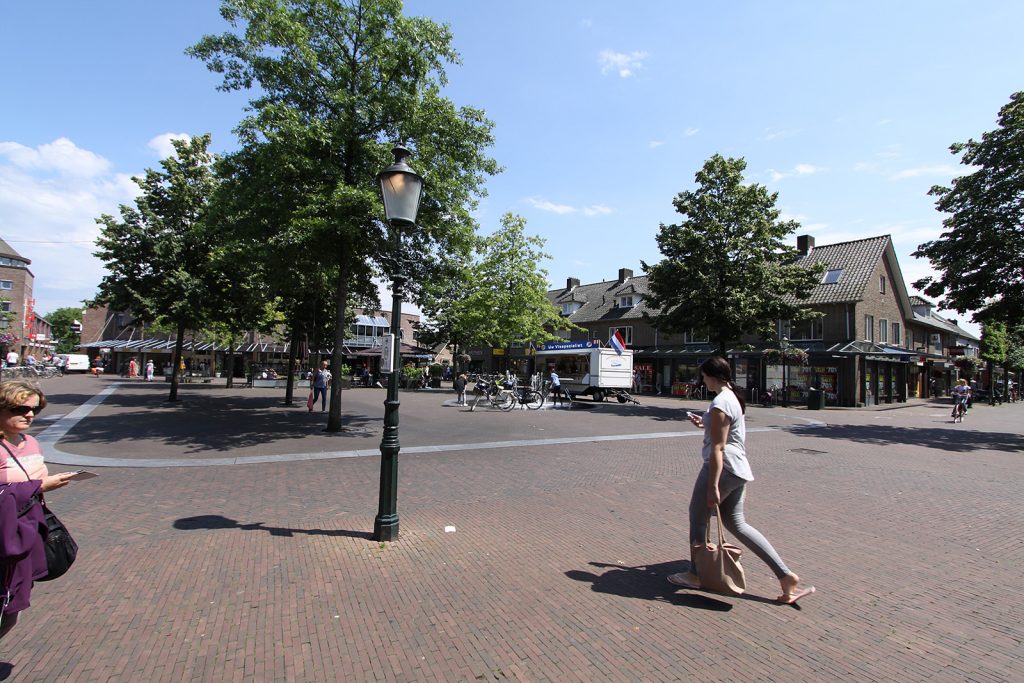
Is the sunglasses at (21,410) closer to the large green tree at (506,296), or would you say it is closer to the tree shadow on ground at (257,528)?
the tree shadow on ground at (257,528)

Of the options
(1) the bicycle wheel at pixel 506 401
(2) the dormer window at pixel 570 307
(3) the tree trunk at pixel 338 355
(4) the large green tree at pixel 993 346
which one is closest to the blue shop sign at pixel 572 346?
(1) the bicycle wheel at pixel 506 401

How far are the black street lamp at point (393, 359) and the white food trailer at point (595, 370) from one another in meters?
20.1

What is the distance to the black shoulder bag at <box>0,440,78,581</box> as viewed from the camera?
2564mm

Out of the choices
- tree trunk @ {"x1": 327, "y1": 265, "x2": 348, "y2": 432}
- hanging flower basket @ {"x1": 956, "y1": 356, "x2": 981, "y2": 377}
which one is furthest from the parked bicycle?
hanging flower basket @ {"x1": 956, "y1": 356, "x2": 981, "y2": 377}

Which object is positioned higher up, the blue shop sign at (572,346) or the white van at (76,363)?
the blue shop sign at (572,346)

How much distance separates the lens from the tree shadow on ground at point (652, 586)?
3807 millimetres

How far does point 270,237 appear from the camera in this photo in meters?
11.4

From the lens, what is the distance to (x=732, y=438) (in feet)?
12.4

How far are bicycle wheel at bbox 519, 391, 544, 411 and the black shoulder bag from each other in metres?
18.8

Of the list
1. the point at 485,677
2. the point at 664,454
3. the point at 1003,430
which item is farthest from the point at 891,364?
the point at 485,677

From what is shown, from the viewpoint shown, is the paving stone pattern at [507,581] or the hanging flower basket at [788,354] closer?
the paving stone pattern at [507,581]

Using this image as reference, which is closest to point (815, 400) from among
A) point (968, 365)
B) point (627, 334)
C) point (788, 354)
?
point (788, 354)

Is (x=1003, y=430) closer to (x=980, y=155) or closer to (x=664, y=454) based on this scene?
(x=980, y=155)

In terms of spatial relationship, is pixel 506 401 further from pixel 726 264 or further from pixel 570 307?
pixel 570 307
